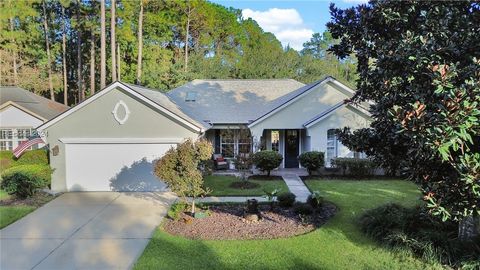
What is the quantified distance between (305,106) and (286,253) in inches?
523

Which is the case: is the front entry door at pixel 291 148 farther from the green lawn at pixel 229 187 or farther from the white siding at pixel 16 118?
the white siding at pixel 16 118

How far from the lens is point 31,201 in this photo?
44.2ft

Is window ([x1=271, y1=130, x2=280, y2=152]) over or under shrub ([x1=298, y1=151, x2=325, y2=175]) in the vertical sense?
over

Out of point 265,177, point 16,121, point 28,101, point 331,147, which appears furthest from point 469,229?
point 28,101

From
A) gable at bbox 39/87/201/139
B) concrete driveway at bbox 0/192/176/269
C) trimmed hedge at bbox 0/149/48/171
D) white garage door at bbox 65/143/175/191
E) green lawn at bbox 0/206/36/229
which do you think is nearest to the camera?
concrete driveway at bbox 0/192/176/269

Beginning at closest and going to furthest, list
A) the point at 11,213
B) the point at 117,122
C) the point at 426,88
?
the point at 426,88
the point at 11,213
the point at 117,122

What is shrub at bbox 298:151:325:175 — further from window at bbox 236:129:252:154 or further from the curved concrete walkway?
window at bbox 236:129:252:154

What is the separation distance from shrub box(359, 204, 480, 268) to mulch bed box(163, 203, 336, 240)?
1552 mm

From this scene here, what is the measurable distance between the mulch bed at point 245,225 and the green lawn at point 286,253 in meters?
0.38

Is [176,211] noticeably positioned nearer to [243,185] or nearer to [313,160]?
[243,185]

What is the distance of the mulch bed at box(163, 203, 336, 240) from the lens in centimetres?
951

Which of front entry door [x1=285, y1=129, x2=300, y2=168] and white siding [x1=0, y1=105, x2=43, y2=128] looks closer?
front entry door [x1=285, y1=129, x2=300, y2=168]

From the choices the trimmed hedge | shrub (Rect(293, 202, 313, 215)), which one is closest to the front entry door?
shrub (Rect(293, 202, 313, 215))

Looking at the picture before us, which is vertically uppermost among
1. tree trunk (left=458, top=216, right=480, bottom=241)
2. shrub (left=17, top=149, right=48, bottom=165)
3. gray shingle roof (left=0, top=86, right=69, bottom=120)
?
gray shingle roof (left=0, top=86, right=69, bottom=120)
